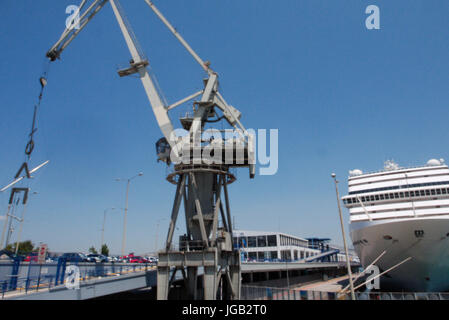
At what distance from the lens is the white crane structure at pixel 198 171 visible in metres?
25.0

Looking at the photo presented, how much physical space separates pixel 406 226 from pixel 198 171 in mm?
20314

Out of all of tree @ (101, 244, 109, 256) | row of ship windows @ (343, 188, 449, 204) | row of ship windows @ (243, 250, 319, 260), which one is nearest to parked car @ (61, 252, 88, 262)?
row of ship windows @ (343, 188, 449, 204)

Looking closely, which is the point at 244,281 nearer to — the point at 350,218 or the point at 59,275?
the point at 350,218

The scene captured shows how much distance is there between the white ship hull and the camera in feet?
87.2

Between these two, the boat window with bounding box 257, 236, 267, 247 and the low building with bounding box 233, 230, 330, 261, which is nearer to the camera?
the low building with bounding box 233, 230, 330, 261

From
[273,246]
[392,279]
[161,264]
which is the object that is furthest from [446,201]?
[273,246]

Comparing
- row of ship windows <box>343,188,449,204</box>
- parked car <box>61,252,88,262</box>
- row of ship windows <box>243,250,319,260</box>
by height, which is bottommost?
row of ship windows <box>243,250,319,260</box>

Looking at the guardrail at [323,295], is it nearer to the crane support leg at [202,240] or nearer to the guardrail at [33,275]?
the crane support leg at [202,240]

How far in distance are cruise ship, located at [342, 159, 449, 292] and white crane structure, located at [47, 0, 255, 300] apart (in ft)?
47.7

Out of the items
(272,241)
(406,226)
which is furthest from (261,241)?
(406,226)

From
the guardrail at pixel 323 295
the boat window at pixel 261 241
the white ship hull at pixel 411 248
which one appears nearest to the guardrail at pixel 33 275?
the guardrail at pixel 323 295

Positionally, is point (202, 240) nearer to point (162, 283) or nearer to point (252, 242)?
point (162, 283)

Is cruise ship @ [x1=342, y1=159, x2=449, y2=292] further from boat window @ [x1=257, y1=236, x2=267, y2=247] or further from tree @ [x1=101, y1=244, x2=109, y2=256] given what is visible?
tree @ [x1=101, y1=244, x2=109, y2=256]

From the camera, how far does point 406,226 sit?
88.8 feet
